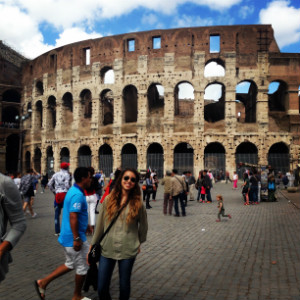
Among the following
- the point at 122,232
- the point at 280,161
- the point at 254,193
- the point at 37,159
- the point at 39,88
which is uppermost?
the point at 39,88

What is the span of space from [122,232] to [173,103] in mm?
25979

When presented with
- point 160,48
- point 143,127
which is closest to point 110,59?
point 160,48

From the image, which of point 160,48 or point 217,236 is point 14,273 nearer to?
point 217,236

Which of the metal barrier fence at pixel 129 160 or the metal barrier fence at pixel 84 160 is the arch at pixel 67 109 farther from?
the metal barrier fence at pixel 129 160

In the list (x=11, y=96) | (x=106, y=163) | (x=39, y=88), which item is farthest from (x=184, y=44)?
(x=11, y=96)

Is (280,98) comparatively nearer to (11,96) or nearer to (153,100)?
(153,100)

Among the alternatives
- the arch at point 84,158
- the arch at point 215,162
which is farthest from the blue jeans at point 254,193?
the arch at point 84,158

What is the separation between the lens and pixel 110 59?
100 feet

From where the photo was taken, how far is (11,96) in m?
40.2

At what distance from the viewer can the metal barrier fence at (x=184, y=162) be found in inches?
1093

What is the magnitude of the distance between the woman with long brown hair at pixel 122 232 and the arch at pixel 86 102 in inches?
1182

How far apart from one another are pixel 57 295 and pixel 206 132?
2486 cm

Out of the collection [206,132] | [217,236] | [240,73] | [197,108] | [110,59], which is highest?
[110,59]

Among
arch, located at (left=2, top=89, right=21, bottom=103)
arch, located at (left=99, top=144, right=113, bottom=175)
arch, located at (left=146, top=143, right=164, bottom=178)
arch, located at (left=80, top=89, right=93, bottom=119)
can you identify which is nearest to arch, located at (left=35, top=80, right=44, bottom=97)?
arch, located at (left=2, top=89, right=21, bottom=103)
